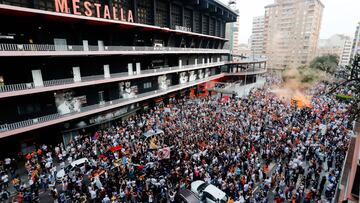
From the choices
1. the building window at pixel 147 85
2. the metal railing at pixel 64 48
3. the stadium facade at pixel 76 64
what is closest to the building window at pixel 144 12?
the stadium facade at pixel 76 64

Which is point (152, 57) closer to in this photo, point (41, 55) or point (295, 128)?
point (41, 55)

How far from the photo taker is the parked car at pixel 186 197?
10.9 metres

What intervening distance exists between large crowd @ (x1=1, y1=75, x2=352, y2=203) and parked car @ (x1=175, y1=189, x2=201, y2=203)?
57cm

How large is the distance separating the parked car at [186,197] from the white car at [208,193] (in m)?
0.47

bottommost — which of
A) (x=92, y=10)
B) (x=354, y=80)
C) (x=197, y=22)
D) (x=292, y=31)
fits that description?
(x=354, y=80)

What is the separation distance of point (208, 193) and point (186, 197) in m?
1.35

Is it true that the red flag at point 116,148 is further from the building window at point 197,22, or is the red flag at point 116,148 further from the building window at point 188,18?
the building window at point 197,22

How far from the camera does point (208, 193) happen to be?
36.7 feet

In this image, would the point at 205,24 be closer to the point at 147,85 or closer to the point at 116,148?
the point at 147,85

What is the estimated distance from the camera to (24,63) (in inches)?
602

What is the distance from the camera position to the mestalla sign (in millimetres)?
16844

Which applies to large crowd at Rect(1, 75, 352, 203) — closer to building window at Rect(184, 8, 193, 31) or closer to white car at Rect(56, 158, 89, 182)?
white car at Rect(56, 158, 89, 182)

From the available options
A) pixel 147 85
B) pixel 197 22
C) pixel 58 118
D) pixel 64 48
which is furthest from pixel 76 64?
pixel 197 22

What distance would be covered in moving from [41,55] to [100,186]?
37.7 ft
